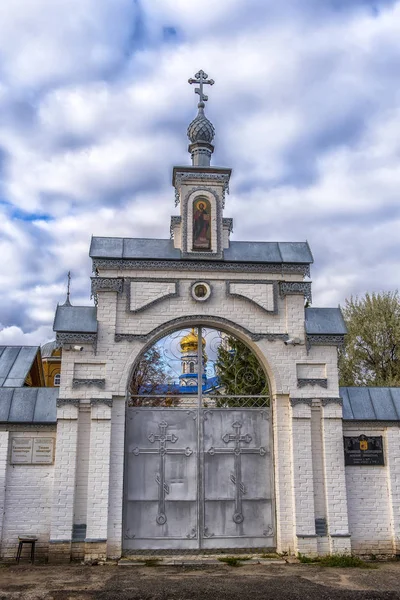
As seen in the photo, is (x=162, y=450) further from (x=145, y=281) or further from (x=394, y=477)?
(x=394, y=477)

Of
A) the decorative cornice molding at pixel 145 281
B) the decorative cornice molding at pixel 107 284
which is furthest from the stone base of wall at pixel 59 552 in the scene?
the decorative cornice molding at pixel 107 284

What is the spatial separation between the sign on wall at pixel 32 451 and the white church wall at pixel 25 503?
0.06 meters

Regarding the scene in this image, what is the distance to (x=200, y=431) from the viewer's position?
32.4ft

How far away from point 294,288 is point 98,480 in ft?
14.6

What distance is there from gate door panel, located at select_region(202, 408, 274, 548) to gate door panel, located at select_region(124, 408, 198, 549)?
0.26 m

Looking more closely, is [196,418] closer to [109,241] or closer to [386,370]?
[109,241]

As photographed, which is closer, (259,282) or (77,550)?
(77,550)

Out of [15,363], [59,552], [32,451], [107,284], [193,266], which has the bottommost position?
[59,552]

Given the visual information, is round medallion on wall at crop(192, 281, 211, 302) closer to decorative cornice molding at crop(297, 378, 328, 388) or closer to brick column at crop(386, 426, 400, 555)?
decorative cornice molding at crop(297, 378, 328, 388)

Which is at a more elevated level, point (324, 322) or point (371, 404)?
point (324, 322)

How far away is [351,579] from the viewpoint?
8.02m

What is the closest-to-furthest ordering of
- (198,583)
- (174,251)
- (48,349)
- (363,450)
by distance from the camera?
(198,583), (363,450), (174,251), (48,349)

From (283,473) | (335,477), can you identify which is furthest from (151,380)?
(335,477)

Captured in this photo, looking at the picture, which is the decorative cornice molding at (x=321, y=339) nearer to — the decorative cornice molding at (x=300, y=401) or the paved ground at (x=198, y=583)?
the decorative cornice molding at (x=300, y=401)
